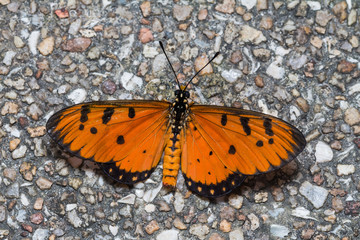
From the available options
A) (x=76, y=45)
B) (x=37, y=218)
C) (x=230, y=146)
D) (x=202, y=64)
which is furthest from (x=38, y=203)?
(x=202, y=64)

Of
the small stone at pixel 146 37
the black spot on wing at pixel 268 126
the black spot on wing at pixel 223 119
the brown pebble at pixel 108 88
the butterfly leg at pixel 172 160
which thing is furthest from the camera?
the small stone at pixel 146 37

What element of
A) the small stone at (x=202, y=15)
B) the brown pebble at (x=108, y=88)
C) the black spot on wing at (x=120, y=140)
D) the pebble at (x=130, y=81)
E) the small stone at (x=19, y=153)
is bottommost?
the small stone at (x=19, y=153)

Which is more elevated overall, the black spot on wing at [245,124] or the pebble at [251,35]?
the pebble at [251,35]

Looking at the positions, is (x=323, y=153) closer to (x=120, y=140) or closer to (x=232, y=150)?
(x=232, y=150)

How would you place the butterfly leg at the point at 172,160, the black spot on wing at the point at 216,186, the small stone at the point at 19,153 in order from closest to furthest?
1. the black spot on wing at the point at 216,186
2. the butterfly leg at the point at 172,160
3. the small stone at the point at 19,153

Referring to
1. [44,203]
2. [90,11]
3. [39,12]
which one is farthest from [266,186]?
[39,12]

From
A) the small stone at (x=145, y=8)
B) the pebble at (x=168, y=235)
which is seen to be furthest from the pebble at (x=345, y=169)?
the small stone at (x=145, y=8)

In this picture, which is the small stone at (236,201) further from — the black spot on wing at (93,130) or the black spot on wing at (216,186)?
the black spot on wing at (93,130)

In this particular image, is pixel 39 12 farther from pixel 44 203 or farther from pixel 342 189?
pixel 342 189
